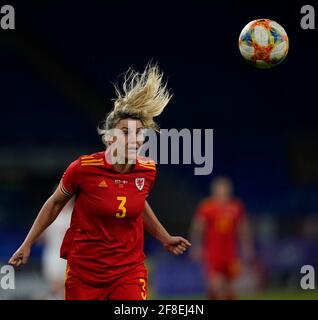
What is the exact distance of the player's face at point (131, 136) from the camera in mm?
6068

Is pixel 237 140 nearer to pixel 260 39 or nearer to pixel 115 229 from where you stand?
pixel 260 39

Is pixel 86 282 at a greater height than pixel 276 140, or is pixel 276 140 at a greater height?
pixel 276 140

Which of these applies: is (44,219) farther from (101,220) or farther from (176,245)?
(176,245)

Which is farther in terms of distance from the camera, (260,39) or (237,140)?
(237,140)

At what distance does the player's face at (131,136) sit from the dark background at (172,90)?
1252 centimetres

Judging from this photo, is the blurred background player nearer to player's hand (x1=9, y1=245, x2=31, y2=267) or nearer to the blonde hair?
the blonde hair

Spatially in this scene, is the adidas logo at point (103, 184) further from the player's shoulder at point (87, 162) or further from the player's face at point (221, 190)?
the player's face at point (221, 190)

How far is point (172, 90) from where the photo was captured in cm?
1986

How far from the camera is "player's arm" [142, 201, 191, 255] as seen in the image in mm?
6434

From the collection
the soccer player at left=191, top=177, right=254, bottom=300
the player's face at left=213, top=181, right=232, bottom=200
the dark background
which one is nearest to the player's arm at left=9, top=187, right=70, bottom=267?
the player's face at left=213, top=181, right=232, bottom=200

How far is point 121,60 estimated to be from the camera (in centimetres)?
1969

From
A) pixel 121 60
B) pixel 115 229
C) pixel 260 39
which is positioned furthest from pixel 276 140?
pixel 115 229

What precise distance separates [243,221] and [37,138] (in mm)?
7829

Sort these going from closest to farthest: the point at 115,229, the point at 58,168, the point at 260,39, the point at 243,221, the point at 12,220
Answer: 1. the point at 115,229
2. the point at 260,39
3. the point at 243,221
4. the point at 12,220
5. the point at 58,168
